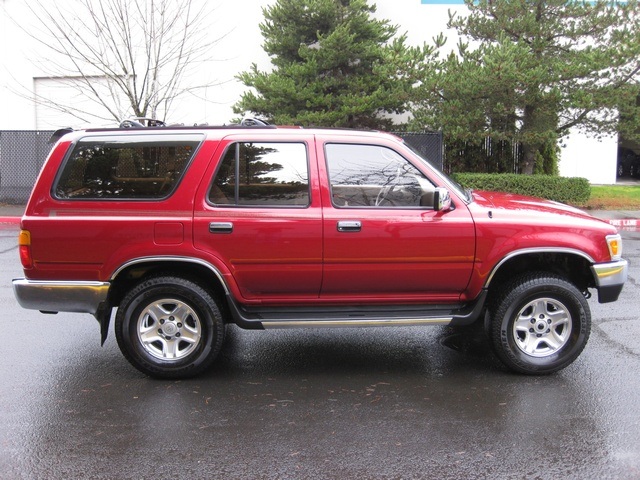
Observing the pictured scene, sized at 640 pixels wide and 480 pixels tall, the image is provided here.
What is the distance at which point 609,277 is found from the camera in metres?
4.77

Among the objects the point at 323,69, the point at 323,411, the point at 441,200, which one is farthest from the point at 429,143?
the point at 323,411

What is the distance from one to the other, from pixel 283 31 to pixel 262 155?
13.7 metres

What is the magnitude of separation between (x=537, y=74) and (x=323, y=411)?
11.2m

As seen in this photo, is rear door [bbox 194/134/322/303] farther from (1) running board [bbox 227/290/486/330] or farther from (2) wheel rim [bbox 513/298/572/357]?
(2) wheel rim [bbox 513/298/572/357]

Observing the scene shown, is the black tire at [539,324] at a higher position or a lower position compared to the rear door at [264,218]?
lower

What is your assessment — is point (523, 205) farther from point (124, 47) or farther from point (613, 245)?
point (124, 47)

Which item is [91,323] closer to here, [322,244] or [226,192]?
[226,192]

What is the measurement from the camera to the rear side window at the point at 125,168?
468cm

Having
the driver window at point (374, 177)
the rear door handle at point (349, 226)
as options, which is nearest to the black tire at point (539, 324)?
the driver window at point (374, 177)

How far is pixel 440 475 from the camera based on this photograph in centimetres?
339

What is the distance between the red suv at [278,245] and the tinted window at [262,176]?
1cm

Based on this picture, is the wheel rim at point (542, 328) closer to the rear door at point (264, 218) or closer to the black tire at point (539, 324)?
the black tire at point (539, 324)

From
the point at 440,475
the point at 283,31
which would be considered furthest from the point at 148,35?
the point at 440,475

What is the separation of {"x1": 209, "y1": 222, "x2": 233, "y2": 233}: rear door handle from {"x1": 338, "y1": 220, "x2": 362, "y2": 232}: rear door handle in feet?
2.69
